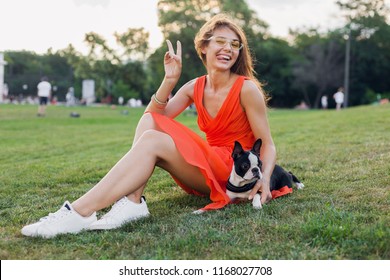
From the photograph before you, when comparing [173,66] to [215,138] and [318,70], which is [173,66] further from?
[318,70]

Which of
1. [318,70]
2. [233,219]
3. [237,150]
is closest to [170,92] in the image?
[237,150]

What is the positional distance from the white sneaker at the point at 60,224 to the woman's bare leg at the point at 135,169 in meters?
0.06

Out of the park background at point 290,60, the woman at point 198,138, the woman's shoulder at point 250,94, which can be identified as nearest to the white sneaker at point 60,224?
the woman at point 198,138

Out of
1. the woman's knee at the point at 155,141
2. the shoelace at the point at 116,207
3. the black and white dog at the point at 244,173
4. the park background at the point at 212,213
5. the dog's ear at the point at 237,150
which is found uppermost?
the woman's knee at the point at 155,141

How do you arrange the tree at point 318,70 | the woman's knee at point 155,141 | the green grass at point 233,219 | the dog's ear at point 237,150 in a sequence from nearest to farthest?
the green grass at point 233,219, the woman's knee at point 155,141, the dog's ear at point 237,150, the tree at point 318,70

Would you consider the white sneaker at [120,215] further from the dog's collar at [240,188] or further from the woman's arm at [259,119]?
the woman's arm at [259,119]

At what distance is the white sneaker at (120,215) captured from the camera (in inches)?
135

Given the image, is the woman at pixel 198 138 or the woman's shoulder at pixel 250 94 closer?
the woman at pixel 198 138

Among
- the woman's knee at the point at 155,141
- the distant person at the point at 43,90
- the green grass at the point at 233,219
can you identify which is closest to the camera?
the green grass at the point at 233,219

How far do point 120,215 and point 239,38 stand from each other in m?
1.83

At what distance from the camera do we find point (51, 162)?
309 inches

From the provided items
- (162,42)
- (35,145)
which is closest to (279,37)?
(162,42)
